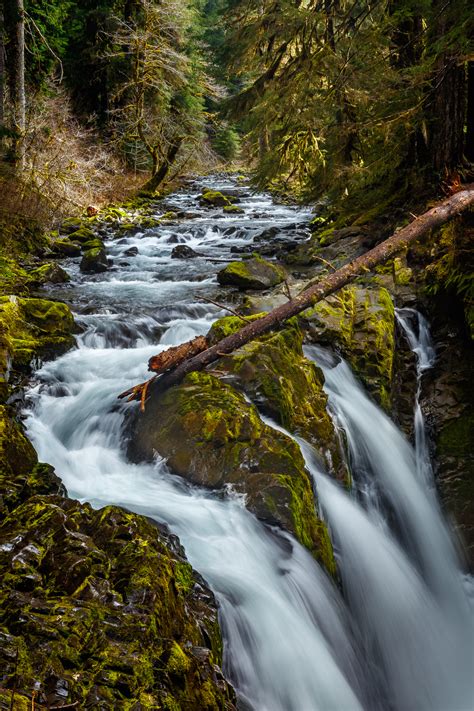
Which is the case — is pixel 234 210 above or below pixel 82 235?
above

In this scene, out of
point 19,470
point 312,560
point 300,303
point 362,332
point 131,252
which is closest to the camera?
point 19,470

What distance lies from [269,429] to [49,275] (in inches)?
288

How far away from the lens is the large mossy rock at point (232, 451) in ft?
13.1

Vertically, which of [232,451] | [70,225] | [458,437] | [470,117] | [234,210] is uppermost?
[470,117]

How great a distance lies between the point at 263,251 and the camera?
13.2 metres

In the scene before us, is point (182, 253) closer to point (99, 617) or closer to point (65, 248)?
point (65, 248)

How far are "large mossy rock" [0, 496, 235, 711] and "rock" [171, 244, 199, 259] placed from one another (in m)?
11.0

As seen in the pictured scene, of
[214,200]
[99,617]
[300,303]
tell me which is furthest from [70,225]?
[99,617]

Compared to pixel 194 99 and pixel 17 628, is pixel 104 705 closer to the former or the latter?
pixel 17 628

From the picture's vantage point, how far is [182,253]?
1357cm

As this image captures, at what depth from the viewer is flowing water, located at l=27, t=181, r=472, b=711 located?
327cm

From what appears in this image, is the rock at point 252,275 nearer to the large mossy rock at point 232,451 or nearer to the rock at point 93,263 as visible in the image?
the rock at point 93,263

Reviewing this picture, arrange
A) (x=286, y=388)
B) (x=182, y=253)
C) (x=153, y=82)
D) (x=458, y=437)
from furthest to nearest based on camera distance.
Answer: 1. (x=153, y=82)
2. (x=182, y=253)
3. (x=458, y=437)
4. (x=286, y=388)

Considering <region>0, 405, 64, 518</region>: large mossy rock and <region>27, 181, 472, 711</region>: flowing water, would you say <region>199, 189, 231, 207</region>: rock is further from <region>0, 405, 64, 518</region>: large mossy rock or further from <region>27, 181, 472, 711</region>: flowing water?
<region>0, 405, 64, 518</region>: large mossy rock
